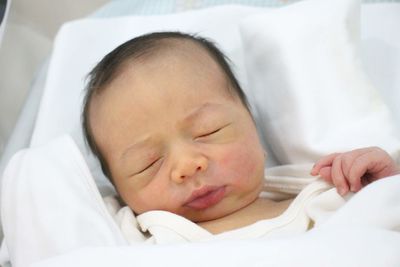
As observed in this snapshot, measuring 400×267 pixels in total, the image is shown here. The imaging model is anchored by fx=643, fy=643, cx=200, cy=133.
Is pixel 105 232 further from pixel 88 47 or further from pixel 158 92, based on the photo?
pixel 88 47

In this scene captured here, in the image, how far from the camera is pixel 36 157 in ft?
3.84

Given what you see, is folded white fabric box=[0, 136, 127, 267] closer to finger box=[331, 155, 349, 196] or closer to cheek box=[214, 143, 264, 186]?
cheek box=[214, 143, 264, 186]

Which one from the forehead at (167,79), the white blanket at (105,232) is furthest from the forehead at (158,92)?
the white blanket at (105,232)

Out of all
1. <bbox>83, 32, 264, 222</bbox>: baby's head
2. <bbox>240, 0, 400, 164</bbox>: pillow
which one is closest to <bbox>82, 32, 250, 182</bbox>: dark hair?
<bbox>83, 32, 264, 222</bbox>: baby's head

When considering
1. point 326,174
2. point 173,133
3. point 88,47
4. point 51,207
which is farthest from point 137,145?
point 88,47

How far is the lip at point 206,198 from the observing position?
3.37ft

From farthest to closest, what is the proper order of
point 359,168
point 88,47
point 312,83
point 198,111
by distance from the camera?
point 88,47, point 312,83, point 198,111, point 359,168

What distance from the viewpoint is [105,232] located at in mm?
1028

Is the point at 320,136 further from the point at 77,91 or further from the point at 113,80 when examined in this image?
the point at 77,91

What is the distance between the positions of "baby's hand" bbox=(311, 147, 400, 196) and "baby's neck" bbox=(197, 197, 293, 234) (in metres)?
0.12

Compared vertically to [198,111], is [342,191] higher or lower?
lower

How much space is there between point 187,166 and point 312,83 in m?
0.37

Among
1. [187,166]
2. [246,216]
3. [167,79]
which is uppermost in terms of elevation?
[167,79]

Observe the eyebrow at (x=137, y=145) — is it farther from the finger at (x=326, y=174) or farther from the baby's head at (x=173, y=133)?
the finger at (x=326, y=174)
